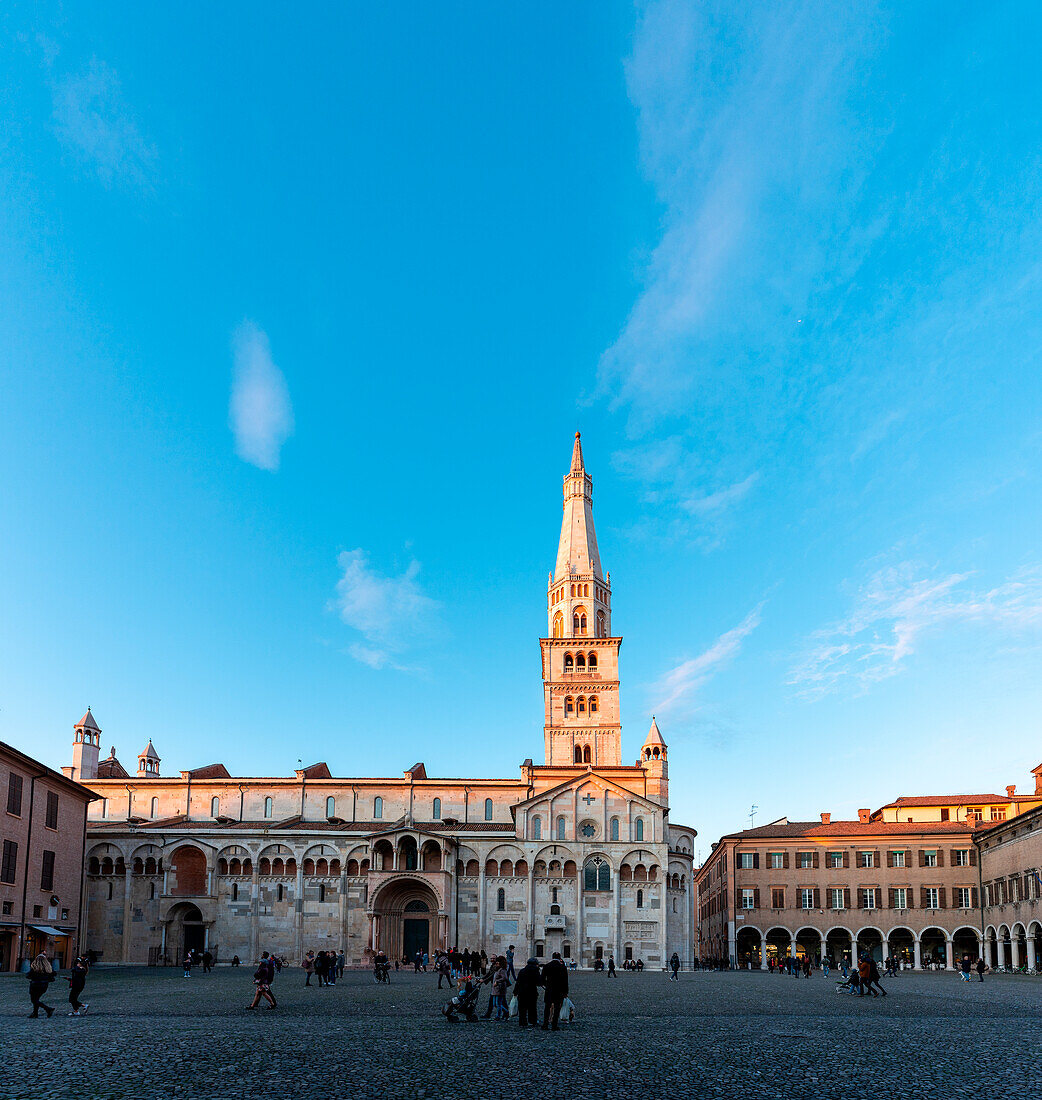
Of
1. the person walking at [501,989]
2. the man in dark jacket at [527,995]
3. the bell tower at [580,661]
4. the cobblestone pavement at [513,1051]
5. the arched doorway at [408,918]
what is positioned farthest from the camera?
the bell tower at [580,661]

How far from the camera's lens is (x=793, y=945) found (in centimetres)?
7781

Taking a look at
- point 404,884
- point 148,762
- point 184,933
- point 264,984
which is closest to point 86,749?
point 148,762

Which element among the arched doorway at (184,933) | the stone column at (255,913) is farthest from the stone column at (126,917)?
the stone column at (255,913)

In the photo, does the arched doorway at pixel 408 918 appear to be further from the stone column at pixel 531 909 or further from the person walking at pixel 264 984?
the person walking at pixel 264 984

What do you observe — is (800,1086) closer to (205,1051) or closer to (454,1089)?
(454,1089)

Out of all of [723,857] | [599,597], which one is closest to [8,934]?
[599,597]

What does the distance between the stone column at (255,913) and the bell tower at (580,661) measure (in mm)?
24316

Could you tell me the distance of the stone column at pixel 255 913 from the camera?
64750mm

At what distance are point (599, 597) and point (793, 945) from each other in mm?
31248

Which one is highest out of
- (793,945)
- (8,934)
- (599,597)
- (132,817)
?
(599,597)

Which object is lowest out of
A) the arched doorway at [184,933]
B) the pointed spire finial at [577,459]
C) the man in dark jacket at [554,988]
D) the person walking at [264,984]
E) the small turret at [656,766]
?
the arched doorway at [184,933]

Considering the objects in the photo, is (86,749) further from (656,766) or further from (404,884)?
(656,766)

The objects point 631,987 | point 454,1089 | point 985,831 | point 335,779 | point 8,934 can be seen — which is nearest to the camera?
point 454,1089

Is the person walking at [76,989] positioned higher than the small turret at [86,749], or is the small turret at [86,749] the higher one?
the small turret at [86,749]
